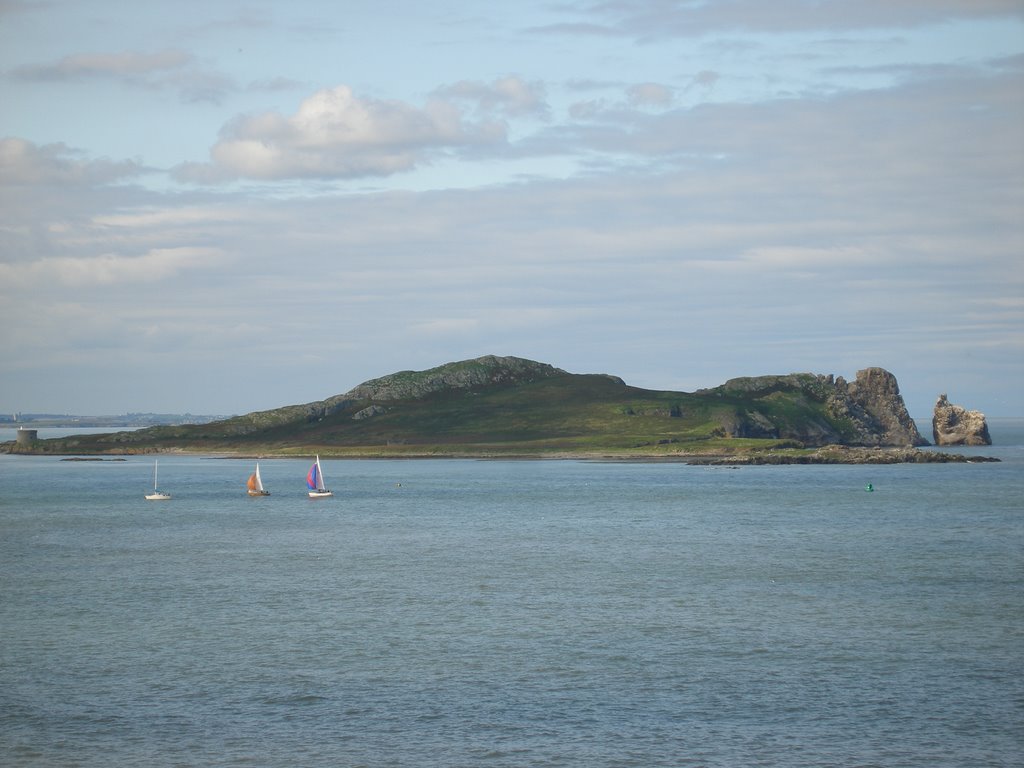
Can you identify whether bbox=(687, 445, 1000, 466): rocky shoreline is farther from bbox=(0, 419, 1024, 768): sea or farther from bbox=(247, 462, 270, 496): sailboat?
bbox=(0, 419, 1024, 768): sea

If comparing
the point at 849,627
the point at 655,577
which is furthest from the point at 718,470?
the point at 849,627

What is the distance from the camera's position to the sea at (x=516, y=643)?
3172cm

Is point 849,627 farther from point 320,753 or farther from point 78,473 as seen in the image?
point 78,473

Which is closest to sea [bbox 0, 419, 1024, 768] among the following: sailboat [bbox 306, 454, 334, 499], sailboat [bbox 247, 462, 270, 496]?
sailboat [bbox 306, 454, 334, 499]

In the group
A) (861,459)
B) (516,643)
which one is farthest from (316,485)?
(861,459)

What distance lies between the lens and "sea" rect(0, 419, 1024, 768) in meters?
31.7

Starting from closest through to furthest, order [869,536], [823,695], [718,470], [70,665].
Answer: [823,695], [70,665], [869,536], [718,470]

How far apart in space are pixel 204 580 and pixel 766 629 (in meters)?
31.3

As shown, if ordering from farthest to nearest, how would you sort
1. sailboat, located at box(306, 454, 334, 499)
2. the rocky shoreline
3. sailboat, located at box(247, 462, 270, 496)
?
the rocky shoreline → sailboat, located at box(247, 462, 270, 496) → sailboat, located at box(306, 454, 334, 499)

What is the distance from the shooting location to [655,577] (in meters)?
63.4

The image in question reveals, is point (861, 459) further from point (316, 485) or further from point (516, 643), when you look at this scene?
point (516, 643)

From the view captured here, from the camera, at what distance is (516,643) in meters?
44.9

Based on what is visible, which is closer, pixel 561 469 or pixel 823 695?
pixel 823 695

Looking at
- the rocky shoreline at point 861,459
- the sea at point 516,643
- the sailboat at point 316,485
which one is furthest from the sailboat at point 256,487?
the rocky shoreline at point 861,459
